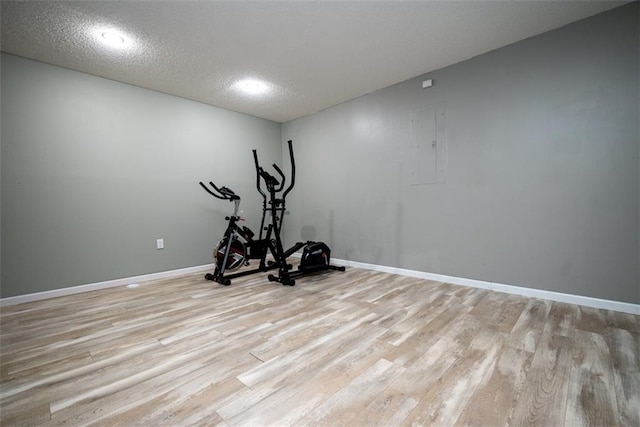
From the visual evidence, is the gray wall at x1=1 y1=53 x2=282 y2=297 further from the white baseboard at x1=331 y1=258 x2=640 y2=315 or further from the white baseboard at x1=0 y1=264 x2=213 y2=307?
the white baseboard at x1=331 y1=258 x2=640 y2=315

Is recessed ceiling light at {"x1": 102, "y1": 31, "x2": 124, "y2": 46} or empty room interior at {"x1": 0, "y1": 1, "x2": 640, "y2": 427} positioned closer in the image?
empty room interior at {"x1": 0, "y1": 1, "x2": 640, "y2": 427}

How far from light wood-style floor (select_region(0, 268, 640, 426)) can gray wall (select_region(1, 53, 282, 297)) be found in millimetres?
629

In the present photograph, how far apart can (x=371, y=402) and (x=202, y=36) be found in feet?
10.3

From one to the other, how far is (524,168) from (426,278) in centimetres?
160

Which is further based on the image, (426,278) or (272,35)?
(426,278)

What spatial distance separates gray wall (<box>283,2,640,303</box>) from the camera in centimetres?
221

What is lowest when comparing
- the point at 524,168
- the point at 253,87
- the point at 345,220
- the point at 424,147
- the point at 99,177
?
the point at 345,220

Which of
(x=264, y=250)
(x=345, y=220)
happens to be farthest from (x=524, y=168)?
(x=264, y=250)

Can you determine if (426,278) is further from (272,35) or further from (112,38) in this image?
(112,38)

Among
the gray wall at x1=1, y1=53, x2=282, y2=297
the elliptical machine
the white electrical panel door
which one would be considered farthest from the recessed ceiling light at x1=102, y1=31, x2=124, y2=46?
the white electrical panel door

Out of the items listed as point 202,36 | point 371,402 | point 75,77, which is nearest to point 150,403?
point 371,402

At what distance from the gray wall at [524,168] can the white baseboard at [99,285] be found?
2.63 m

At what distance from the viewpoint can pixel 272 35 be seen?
8.13 ft

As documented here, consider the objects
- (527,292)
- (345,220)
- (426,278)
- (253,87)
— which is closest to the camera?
(527,292)
